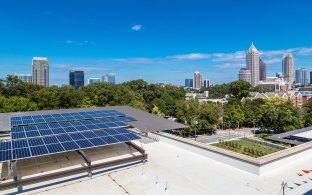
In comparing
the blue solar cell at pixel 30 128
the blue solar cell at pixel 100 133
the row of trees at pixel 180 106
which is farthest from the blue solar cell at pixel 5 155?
the row of trees at pixel 180 106

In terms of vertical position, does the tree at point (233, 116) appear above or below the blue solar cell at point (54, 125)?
below

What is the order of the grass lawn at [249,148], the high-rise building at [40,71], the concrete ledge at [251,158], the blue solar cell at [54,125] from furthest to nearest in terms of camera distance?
1. the high-rise building at [40,71]
2. the grass lawn at [249,148]
3. the blue solar cell at [54,125]
4. the concrete ledge at [251,158]

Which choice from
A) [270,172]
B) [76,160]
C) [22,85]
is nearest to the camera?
[270,172]

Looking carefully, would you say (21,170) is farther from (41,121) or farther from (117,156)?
(41,121)

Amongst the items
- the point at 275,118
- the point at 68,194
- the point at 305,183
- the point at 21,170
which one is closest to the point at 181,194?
the point at 68,194

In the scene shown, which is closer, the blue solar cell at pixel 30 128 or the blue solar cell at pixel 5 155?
the blue solar cell at pixel 5 155

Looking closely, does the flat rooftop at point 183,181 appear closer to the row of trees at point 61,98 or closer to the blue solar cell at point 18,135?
the blue solar cell at point 18,135

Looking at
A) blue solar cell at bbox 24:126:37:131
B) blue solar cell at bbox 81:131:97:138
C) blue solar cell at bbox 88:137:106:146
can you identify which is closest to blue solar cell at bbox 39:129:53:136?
blue solar cell at bbox 24:126:37:131
